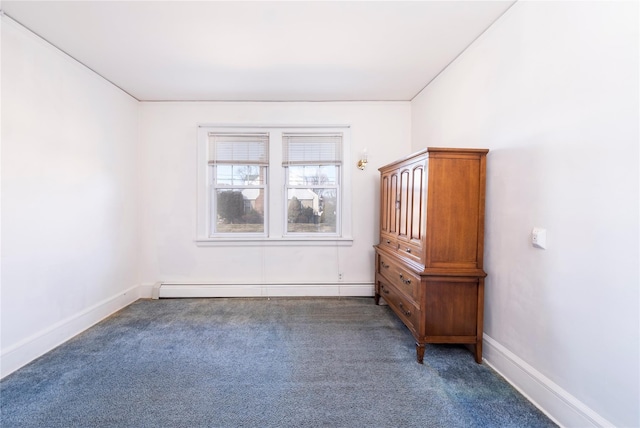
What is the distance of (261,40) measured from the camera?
2209mm

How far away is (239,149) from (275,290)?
1.95 metres

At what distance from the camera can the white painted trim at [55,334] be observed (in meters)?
1.97

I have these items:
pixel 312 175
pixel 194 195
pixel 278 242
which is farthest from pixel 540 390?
pixel 194 195

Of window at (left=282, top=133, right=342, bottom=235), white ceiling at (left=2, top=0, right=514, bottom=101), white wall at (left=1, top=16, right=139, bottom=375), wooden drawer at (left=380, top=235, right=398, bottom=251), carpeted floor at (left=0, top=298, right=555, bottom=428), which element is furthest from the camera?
window at (left=282, top=133, right=342, bottom=235)

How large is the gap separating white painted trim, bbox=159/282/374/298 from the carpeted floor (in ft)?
2.29

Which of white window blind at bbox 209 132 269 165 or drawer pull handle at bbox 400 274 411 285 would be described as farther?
white window blind at bbox 209 132 269 165

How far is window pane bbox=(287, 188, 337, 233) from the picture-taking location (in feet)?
11.9

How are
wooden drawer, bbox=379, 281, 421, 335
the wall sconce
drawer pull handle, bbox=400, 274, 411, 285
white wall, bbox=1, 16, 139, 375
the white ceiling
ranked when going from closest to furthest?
the white ceiling
white wall, bbox=1, 16, 139, 375
wooden drawer, bbox=379, 281, 421, 335
drawer pull handle, bbox=400, 274, 411, 285
the wall sconce

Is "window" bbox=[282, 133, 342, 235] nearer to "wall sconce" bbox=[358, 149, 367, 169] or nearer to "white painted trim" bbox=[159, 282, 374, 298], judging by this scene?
"wall sconce" bbox=[358, 149, 367, 169]

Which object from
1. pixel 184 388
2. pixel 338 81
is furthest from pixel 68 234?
pixel 338 81

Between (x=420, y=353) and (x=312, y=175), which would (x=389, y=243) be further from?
(x=312, y=175)

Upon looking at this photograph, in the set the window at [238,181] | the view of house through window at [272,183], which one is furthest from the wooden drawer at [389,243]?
the window at [238,181]

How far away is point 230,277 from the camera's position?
3.55 metres

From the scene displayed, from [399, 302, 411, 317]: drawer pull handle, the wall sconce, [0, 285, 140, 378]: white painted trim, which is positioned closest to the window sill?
the wall sconce
